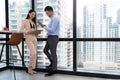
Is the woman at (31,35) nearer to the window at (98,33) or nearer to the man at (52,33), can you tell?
the man at (52,33)

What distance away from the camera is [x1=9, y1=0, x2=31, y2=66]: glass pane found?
17.5 ft

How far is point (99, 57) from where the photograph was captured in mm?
4656

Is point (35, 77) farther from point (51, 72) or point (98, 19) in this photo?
point (98, 19)

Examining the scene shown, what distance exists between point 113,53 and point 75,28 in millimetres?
1003

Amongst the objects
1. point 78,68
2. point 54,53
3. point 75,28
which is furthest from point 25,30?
point 78,68

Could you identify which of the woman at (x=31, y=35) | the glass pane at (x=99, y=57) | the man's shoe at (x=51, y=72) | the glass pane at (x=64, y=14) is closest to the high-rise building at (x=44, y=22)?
the glass pane at (x=64, y=14)

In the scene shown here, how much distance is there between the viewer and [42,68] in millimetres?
5086

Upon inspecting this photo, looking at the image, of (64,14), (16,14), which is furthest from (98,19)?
(16,14)

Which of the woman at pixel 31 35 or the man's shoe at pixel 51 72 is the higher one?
the woman at pixel 31 35

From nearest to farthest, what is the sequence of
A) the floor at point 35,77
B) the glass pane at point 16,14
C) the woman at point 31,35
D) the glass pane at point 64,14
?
the floor at point 35,77, the woman at point 31,35, the glass pane at point 64,14, the glass pane at point 16,14

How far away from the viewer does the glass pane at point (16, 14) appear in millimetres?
5332

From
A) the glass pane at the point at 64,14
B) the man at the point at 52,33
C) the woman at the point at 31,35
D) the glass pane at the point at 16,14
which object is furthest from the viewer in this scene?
the glass pane at the point at 16,14

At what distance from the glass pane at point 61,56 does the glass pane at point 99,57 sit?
211 millimetres

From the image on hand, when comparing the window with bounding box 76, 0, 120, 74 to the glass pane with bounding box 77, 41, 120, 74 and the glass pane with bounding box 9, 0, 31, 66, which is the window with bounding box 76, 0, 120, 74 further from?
the glass pane with bounding box 9, 0, 31, 66
